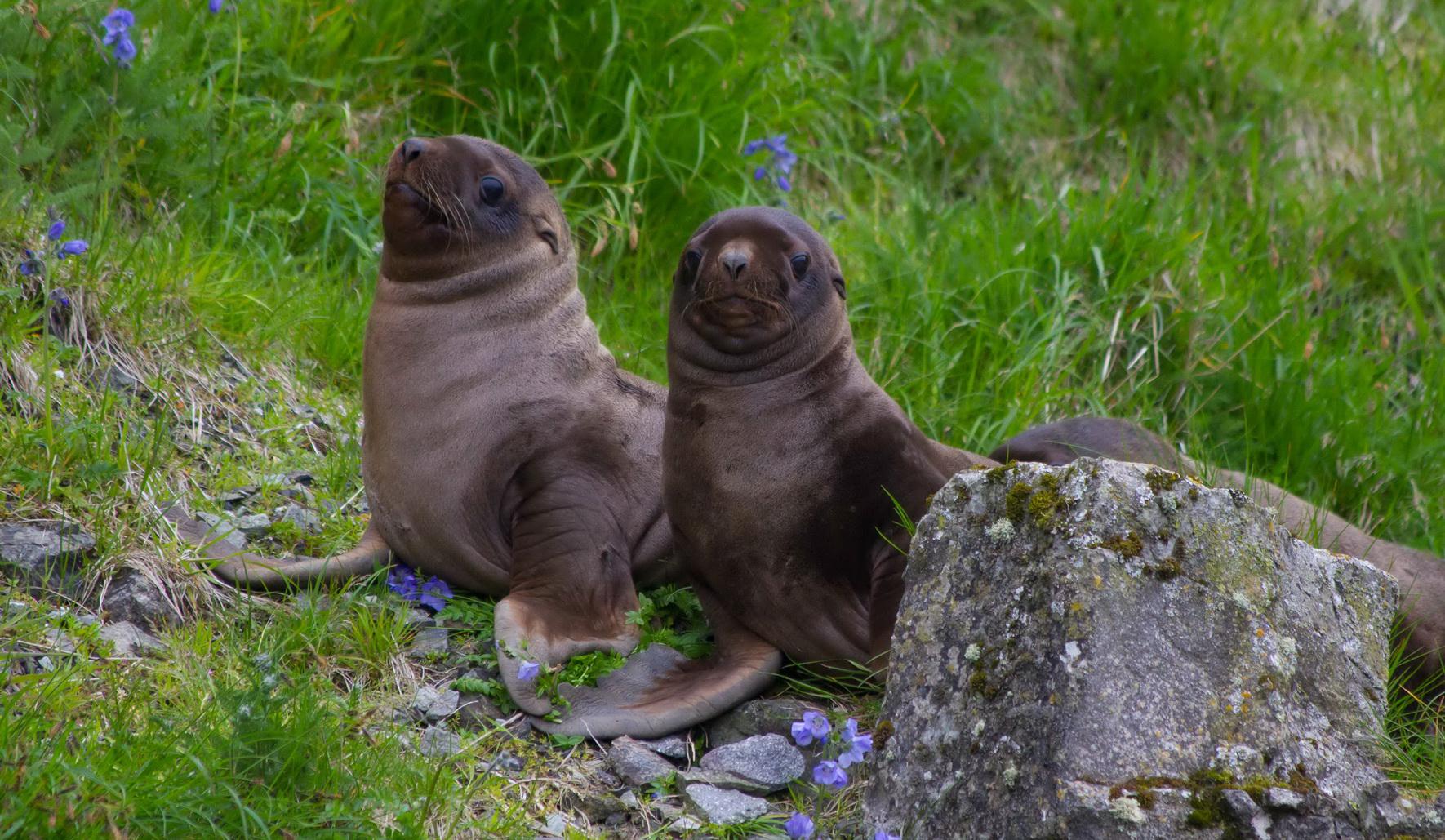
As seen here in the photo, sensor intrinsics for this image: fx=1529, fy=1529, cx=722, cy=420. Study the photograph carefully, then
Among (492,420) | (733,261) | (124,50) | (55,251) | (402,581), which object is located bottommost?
(402,581)

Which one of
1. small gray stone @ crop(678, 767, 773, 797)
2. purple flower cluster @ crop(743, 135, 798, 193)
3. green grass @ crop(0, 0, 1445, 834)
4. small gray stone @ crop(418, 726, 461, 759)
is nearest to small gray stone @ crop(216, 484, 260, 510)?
green grass @ crop(0, 0, 1445, 834)

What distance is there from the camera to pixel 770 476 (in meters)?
3.73

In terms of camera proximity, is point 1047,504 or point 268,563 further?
point 268,563

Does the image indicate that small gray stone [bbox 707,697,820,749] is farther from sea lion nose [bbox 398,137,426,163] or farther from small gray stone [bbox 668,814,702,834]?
sea lion nose [bbox 398,137,426,163]

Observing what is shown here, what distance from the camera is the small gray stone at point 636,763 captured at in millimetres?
3309

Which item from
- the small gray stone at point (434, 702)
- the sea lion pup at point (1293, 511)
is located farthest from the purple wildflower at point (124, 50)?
the sea lion pup at point (1293, 511)

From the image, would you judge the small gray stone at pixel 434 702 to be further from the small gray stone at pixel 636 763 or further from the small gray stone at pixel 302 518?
the small gray stone at pixel 302 518

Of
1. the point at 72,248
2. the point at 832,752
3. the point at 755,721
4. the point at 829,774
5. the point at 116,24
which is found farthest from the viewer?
the point at 116,24

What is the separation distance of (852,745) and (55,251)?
9.25ft

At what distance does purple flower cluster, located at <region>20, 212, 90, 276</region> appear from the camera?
429 centimetres

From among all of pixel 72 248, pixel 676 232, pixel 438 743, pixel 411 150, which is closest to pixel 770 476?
pixel 438 743

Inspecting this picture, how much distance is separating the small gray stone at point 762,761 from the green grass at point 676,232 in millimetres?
397

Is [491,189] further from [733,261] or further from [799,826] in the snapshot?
[799,826]

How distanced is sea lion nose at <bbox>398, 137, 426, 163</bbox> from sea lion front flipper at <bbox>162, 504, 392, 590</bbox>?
1067 mm
